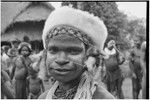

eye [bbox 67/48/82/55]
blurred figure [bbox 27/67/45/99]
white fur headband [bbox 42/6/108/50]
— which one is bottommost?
blurred figure [bbox 27/67/45/99]

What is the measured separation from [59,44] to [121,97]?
25.0 feet

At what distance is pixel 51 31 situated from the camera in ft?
9.25

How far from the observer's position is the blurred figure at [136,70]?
9.50 meters

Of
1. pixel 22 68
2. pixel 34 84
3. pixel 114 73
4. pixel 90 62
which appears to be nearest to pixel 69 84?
pixel 90 62

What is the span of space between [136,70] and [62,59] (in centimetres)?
706

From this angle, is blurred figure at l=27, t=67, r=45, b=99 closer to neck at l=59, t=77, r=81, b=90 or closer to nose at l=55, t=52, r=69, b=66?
neck at l=59, t=77, r=81, b=90

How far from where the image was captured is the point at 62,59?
2686mm

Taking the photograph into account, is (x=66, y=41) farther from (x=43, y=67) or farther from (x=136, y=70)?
(x=136, y=70)

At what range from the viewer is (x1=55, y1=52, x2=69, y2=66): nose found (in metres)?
2.69

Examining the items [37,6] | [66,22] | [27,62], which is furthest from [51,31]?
[37,6]

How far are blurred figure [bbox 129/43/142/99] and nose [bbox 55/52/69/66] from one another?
698cm

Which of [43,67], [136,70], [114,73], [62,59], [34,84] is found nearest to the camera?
[62,59]

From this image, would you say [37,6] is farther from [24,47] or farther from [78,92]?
[78,92]

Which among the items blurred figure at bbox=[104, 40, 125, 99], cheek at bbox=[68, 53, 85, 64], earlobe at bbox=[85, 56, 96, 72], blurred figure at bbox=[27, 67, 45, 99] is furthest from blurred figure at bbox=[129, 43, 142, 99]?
cheek at bbox=[68, 53, 85, 64]
